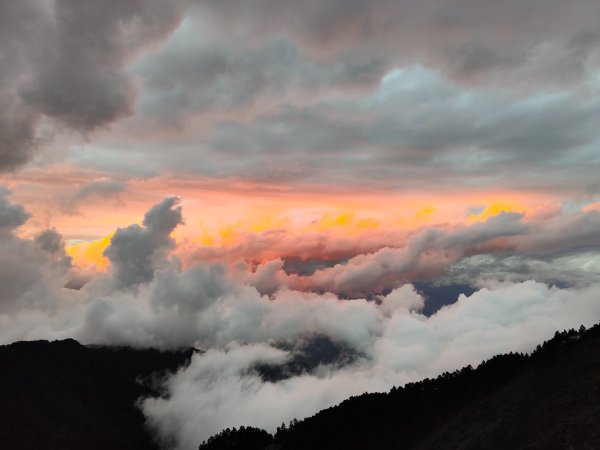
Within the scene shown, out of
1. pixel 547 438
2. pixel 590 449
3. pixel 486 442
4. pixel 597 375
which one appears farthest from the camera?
pixel 597 375

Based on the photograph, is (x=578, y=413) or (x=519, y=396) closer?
(x=578, y=413)

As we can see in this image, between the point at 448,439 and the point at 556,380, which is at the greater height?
the point at 556,380

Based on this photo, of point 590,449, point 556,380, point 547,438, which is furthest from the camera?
point 556,380

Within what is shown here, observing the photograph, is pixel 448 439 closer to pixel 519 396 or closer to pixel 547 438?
pixel 519 396

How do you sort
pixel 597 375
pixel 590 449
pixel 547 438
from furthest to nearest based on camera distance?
pixel 597 375
pixel 547 438
pixel 590 449

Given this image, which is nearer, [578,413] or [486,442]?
[578,413]

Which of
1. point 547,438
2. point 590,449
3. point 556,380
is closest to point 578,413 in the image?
point 547,438

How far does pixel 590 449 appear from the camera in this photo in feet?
396

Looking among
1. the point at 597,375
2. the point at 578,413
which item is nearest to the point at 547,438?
the point at 578,413

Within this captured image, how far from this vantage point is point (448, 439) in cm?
19325

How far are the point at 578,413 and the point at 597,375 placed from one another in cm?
3531

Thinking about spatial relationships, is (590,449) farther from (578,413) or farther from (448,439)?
(448,439)

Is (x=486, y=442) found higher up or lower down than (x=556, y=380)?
lower down

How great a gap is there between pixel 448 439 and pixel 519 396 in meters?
38.9
